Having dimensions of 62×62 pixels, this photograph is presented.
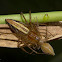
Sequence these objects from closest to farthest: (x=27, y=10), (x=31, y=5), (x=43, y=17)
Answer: (x=43, y=17) → (x=31, y=5) → (x=27, y=10)

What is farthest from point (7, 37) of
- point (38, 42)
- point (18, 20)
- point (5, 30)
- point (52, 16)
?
point (52, 16)

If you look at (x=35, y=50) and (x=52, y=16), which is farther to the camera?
(x=35, y=50)

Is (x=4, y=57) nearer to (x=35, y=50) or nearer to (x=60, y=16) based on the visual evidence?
(x=35, y=50)

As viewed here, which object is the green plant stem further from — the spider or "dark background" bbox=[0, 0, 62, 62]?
"dark background" bbox=[0, 0, 62, 62]

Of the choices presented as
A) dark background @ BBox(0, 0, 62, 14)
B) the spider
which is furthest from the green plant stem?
dark background @ BBox(0, 0, 62, 14)

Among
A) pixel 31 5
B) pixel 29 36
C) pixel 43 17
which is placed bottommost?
pixel 29 36

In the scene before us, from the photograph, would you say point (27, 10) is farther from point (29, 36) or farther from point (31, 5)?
point (29, 36)

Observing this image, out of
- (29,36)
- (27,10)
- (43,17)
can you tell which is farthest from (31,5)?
(43,17)

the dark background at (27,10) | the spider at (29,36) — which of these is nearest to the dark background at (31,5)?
the dark background at (27,10)

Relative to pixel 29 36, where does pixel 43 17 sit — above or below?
above
